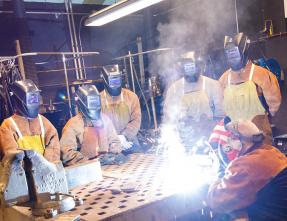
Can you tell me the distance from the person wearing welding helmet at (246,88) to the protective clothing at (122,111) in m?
1.32

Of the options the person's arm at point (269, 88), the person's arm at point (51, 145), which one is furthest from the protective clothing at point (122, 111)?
the person's arm at point (269, 88)

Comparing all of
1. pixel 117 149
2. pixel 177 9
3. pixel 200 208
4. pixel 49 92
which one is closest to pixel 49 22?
pixel 49 92

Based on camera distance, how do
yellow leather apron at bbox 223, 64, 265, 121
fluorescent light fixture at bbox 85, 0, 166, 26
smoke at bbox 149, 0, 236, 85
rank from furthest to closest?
smoke at bbox 149, 0, 236, 85, yellow leather apron at bbox 223, 64, 265, 121, fluorescent light fixture at bbox 85, 0, 166, 26

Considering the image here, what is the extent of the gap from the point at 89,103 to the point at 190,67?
1.65 m

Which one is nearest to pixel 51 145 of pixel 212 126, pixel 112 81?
pixel 112 81

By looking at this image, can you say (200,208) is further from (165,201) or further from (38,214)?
(38,214)

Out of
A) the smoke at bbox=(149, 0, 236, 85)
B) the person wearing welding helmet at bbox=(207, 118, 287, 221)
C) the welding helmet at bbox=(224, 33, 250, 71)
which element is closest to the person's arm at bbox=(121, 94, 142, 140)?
the welding helmet at bbox=(224, 33, 250, 71)

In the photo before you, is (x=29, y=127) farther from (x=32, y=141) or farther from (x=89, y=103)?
(x=89, y=103)

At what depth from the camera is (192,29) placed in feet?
26.1

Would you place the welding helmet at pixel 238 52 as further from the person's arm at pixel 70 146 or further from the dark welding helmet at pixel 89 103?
the person's arm at pixel 70 146

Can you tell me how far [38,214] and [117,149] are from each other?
1.57 metres

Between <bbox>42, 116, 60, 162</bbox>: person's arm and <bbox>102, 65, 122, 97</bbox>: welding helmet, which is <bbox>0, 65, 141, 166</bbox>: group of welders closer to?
<bbox>42, 116, 60, 162</bbox>: person's arm

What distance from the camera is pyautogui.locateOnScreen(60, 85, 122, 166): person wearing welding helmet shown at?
3424 millimetres

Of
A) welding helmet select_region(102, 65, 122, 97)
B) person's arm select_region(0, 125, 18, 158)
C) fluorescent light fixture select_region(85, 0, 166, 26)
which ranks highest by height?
fluorescent light fixture select_region(85, 0, 166, 26)
